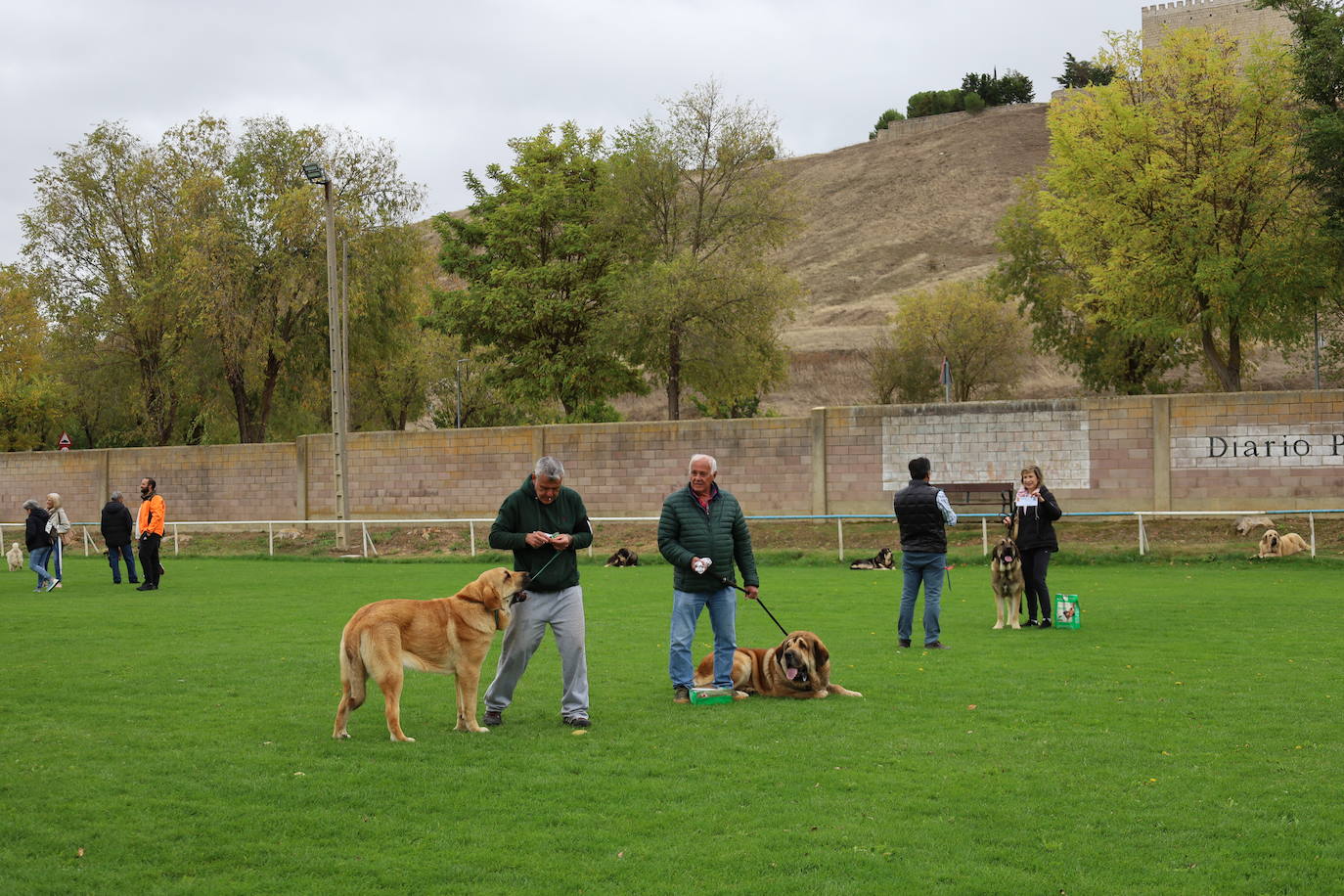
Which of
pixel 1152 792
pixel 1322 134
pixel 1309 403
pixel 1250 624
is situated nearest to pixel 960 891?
pixel 1152 792

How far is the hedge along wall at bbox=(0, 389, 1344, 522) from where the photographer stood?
2628cm

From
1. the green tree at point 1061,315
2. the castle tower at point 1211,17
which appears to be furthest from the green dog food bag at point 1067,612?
the castle tower at point 1211,17

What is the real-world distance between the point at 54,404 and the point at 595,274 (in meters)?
30.2

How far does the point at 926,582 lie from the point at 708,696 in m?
3.59

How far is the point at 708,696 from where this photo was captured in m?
9.91

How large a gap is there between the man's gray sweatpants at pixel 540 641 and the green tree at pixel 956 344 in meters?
66.8

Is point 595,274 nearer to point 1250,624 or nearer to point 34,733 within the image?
point 1250,624

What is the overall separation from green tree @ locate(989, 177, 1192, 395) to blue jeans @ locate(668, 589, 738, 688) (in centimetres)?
4336

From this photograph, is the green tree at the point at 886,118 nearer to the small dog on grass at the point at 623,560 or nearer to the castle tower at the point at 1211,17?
the castle tower at the point at 1211,17

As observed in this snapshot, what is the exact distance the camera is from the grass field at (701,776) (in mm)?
5762

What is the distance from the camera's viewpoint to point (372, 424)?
64.5 m

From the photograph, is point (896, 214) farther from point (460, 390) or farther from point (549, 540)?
point (549, 540)

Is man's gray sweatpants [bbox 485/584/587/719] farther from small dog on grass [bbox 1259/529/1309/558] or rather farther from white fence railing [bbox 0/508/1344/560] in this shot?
small dog on grass [bbox 1259/529/1309/558]

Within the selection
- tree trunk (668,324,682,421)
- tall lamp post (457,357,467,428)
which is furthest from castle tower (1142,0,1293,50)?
tree trunk (668,324,682,421)
